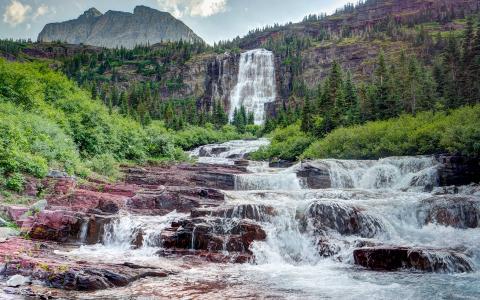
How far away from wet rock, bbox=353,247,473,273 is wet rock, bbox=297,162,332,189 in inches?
630

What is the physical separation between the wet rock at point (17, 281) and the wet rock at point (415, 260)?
9936 millimetres

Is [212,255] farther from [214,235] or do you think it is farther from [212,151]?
[212,151]

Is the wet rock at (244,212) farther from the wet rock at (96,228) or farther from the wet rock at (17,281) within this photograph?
the wet rock at (17,281)

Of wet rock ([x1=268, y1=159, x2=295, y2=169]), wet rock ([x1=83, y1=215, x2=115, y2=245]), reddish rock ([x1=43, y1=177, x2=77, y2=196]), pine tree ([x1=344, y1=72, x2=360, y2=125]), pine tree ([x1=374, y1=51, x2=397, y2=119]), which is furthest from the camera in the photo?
pine tree ([x1=344, y1=72, x2=360, y2=125])

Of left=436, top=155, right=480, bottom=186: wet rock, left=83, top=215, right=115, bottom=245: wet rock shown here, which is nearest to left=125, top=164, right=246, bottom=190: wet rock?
left=83, top=215, right=115, bottom=245: wet rock

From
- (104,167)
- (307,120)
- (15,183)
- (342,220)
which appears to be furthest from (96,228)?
(307,120)

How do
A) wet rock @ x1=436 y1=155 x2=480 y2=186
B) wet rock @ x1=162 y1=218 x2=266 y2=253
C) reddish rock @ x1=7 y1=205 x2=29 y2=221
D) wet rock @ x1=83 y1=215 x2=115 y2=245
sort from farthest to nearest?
1. wet rock @ x1=436 y1=155 x2=480 y2=186
2. wet rock @ x1=83 y1=215 x2=115 y2=245
3. reddish rock @ x1=7 y1=205 x2=29 y2=221
4. wet rock @ x1=162 y1=218 x2=266 y2=253

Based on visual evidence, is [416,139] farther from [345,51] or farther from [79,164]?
[345,51]

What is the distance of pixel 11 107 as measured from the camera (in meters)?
24.5

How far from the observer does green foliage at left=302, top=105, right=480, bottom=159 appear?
90.0 ft

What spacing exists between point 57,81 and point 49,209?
68.6 ft

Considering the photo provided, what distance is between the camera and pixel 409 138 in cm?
3312

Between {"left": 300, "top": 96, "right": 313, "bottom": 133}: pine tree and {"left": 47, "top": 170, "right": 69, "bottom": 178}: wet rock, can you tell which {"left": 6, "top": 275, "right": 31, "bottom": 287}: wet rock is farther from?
{"left": 300, "top": 96, "right": 313, "bottom": 133}: pine tree

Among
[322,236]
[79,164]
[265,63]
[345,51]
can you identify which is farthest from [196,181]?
[345,51]
